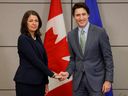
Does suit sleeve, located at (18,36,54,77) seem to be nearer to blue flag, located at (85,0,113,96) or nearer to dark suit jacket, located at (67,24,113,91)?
dark suit jacket, located at (67,24,113,91)

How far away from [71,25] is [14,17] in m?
0.70

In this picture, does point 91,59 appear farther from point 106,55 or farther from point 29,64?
point 29,64

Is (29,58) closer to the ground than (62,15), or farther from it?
closer to the ground

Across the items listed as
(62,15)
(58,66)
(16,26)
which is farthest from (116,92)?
(16,26)

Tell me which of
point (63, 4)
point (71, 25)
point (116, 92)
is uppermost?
point (63, 4)

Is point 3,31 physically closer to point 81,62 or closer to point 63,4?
point 63,4

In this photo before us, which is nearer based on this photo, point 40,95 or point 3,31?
point 40,95

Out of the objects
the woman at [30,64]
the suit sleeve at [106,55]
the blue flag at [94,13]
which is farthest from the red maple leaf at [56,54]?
the suit sleeve at [106,55]

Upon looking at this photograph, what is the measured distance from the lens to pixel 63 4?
11.9 feet

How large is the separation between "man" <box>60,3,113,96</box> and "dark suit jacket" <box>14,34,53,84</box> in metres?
0.31

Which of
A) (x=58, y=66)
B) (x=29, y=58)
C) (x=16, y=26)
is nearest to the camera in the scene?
(x=29, y=58)

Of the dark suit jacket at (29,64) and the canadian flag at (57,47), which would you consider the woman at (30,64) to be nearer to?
the dark suit jacket at (29,64)

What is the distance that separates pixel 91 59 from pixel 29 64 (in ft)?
1.77

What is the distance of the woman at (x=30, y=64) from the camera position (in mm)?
2561
